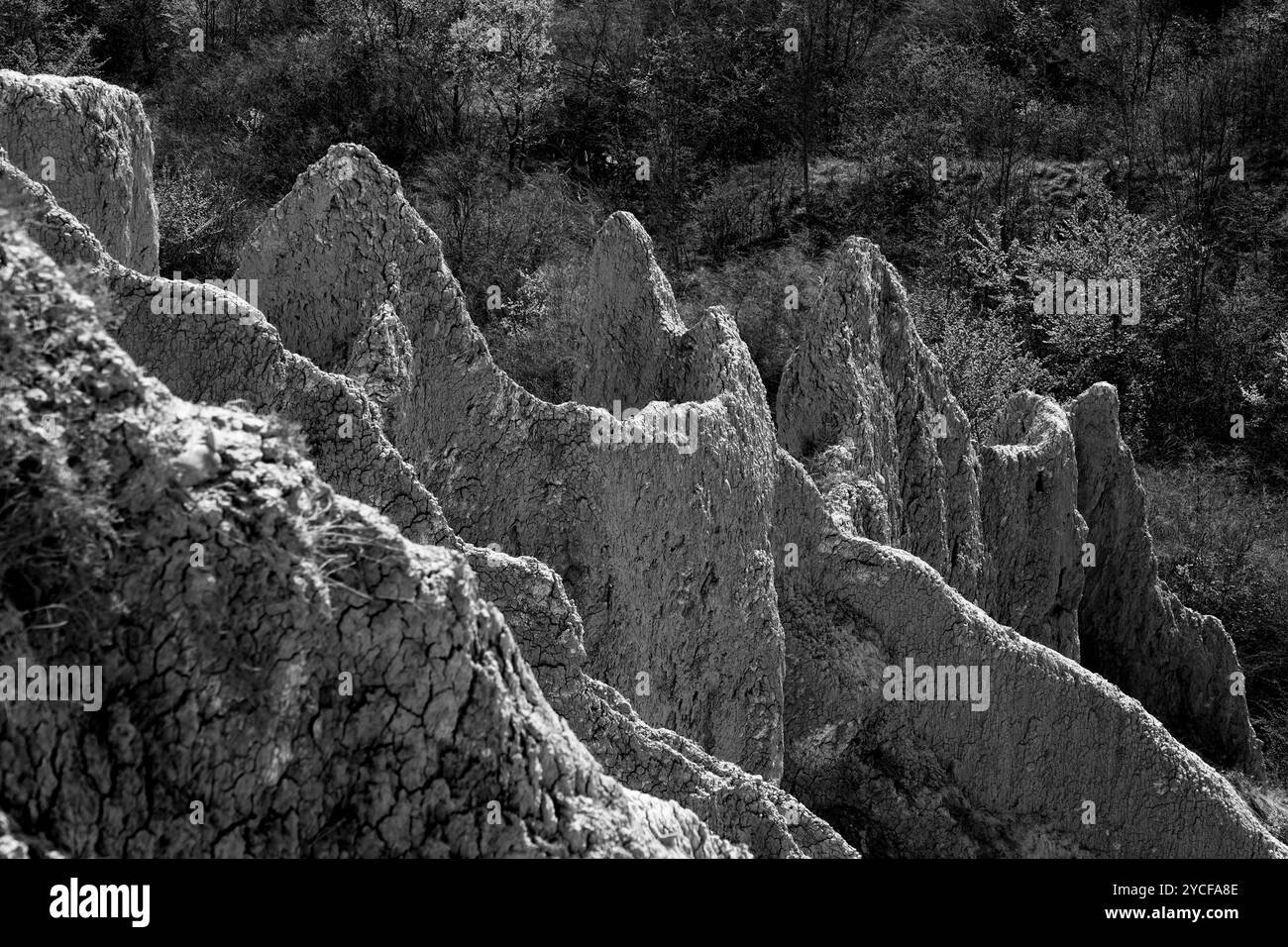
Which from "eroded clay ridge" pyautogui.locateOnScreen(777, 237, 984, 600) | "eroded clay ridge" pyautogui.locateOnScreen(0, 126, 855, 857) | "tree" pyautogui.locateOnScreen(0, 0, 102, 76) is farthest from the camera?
"tree" pyautogui.locateOnScreen(0, 0, 102, 76)

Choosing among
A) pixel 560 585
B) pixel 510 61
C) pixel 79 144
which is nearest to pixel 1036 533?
pixel 560 585

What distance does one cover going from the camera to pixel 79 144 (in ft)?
43.8

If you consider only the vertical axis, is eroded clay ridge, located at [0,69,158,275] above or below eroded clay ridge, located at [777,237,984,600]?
above

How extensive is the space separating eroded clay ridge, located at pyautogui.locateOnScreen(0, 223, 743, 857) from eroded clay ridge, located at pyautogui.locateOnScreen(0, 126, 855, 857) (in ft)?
12.4

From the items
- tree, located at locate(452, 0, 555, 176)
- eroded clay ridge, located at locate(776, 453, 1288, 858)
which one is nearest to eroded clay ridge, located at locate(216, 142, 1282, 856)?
eroded clay ridge, located at locate(776, 453, 1288, 858)

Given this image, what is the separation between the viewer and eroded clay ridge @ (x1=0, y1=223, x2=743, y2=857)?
4707mm

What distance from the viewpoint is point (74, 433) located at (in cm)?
475

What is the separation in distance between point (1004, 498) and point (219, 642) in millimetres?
15464

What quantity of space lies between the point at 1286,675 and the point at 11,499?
29.4 metres

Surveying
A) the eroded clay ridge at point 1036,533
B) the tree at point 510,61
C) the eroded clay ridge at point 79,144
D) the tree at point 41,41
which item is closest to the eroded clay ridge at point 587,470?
the eroded clay ridge at point 79,144

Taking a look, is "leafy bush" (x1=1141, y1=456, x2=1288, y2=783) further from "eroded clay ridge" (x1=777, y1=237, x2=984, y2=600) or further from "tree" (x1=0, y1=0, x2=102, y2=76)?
"tree" (x1=0, y1=0, x2=102, y2=76)

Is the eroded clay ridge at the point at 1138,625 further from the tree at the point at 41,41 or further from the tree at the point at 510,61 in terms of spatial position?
the tree at the point at 41,41

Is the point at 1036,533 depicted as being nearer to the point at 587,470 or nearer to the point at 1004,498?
the point at 1004,498

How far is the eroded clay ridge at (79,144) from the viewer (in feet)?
43.1
